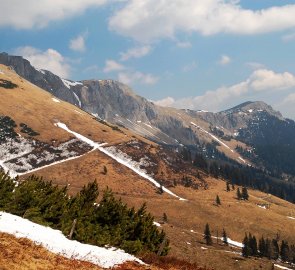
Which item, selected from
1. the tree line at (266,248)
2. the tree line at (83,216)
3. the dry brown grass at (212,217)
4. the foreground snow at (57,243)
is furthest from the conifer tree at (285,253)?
the foreground snow at (57,243)

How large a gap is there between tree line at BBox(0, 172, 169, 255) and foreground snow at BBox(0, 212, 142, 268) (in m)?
2.43

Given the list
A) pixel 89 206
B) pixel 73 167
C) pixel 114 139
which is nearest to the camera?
pixel 89 206

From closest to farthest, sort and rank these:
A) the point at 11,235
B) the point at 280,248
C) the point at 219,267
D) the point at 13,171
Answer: the point at 11,235 → the point at 219,267 → the point at 280,248 → the point at 13,171

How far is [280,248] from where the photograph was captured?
123750mm

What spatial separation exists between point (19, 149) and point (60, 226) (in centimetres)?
14099

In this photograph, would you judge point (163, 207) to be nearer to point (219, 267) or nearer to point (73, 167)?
point (73, 167)

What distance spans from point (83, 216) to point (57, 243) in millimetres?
11242

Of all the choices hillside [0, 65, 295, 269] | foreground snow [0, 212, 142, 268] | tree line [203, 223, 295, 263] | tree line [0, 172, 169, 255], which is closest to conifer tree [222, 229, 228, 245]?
tree line [203, 223, 295, 263]

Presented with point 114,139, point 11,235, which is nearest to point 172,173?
point 114,139

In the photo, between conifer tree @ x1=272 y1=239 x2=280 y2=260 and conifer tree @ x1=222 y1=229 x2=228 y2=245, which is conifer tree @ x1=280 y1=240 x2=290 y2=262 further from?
conifer tree @ x1=222 y1=229 x2=228 y2=245

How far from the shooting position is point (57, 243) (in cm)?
2428

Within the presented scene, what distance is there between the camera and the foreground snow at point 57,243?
22469 millimetres

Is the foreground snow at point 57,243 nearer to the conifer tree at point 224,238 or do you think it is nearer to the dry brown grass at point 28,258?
the dry brown grass at point 28,258

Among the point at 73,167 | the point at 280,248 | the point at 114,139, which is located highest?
the point at 114,139
